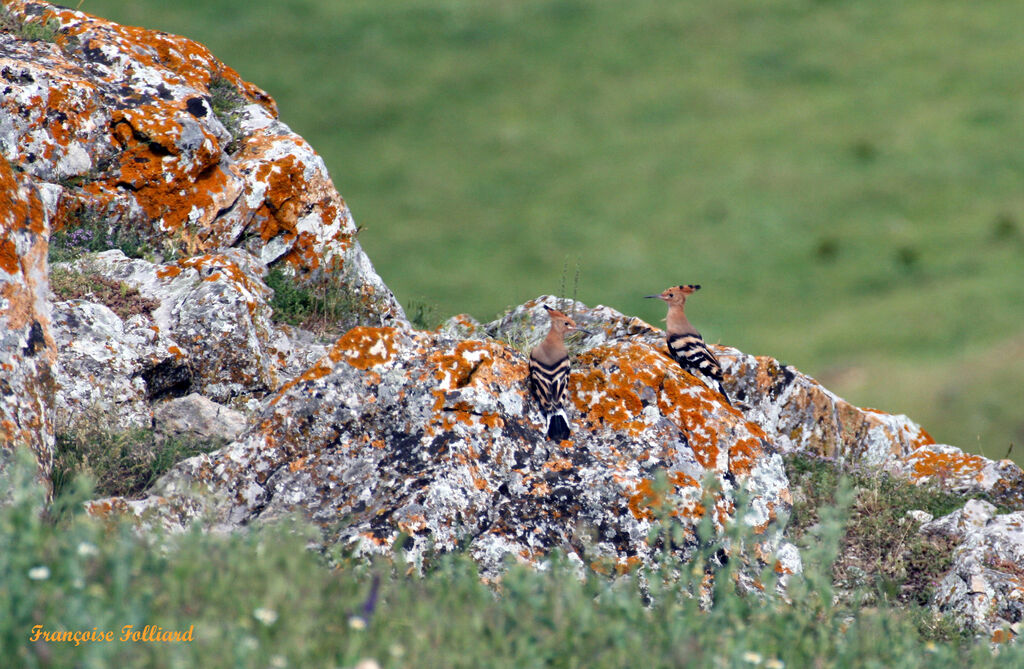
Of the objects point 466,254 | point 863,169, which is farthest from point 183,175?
point 863,169

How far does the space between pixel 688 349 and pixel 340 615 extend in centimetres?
524

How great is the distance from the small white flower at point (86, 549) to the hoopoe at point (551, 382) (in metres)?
3.78

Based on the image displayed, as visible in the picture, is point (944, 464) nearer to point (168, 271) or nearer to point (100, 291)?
point (168, 271)

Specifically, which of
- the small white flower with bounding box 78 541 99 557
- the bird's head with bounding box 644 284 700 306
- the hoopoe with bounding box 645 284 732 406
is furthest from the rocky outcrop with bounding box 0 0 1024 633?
the hoopoe with bounding box 645 284 732 406

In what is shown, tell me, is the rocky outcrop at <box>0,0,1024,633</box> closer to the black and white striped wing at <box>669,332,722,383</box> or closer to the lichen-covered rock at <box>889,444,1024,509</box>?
the lichen-covered rock at <box>889,444,1024,509</box>

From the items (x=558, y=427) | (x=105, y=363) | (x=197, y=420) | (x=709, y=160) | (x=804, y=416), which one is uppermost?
(x=709, y=160)

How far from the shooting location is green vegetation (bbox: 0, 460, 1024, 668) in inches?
108

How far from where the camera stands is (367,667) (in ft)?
8.27

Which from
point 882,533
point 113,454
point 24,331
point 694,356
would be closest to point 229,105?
point 24,331

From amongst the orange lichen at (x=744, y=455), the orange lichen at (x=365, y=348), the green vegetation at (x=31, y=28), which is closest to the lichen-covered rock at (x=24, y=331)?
the orange lichen at (x=365, y=348)

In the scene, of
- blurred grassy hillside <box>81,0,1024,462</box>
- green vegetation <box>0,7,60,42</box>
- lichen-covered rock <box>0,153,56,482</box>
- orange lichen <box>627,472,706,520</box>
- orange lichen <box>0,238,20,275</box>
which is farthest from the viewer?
blurred grassy hillside <box>81,0,1024,462</box>

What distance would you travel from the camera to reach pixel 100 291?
7.25 m

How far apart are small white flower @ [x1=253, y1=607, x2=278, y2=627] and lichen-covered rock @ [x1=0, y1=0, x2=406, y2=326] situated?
597 centimetres

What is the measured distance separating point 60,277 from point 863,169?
1028 cm
